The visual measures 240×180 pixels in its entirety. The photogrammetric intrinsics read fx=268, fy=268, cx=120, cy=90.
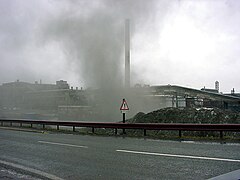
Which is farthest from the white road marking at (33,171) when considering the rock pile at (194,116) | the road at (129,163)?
the rock pile at (194,116)

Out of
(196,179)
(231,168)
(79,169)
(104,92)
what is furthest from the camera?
(104,92)

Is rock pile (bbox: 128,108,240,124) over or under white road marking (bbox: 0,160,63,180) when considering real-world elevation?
over

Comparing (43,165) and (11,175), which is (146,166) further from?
(11,175)

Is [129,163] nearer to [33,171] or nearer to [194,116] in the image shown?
[33,171]

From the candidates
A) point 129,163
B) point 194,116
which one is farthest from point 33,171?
point 194,116

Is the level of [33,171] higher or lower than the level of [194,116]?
lower

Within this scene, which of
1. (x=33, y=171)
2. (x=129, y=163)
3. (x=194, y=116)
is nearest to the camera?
(x=33, y=171)

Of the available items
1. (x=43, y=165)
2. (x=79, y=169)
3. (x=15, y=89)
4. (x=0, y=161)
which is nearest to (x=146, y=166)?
(x=79, y=169)

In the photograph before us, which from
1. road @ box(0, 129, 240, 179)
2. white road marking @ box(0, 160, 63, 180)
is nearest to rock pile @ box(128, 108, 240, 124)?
road @ box(0, 129, 240, 179)

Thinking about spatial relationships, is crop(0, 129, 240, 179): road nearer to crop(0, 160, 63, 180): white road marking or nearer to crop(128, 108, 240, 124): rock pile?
crop(0, 160, 63, 180): white road marking

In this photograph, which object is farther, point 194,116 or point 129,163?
point 194,116

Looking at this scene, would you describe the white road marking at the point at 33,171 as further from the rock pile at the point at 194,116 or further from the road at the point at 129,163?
the rock pile at the point at 194,116

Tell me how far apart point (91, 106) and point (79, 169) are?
1951 inches

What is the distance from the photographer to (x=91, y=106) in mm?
56031
